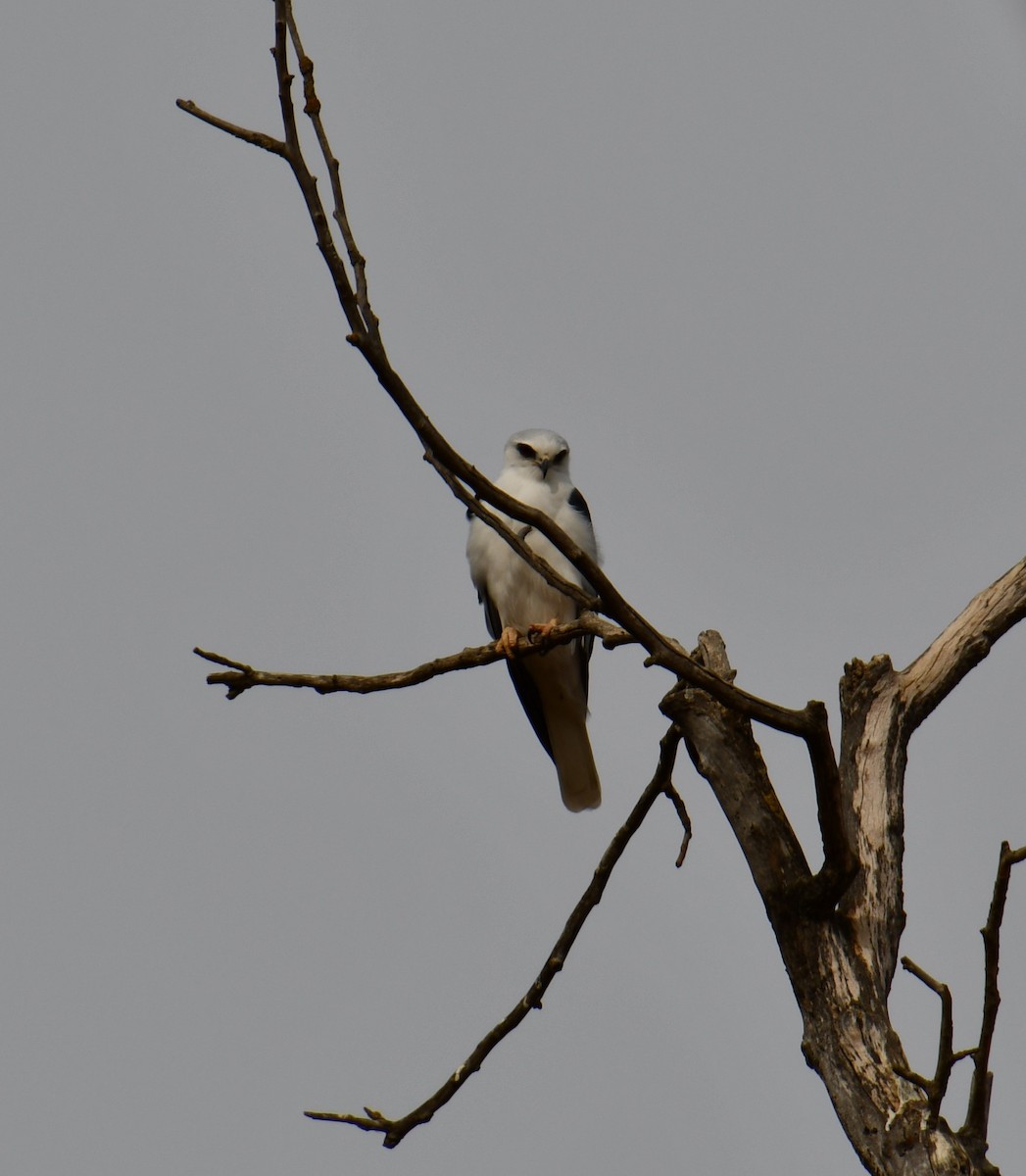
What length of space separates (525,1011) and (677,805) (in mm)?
917

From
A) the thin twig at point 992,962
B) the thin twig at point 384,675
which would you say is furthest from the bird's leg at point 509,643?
the thin twig at point 992,962

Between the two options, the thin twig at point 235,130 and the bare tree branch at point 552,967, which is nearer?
the thin twig at point 235,130

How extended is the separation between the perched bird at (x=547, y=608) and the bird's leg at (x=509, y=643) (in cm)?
130

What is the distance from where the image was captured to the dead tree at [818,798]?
298 centimetres

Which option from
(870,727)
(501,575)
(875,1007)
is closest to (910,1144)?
(875,1007)

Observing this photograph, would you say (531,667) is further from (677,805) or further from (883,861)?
(883,861)

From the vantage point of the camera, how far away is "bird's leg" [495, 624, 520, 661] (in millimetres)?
4961

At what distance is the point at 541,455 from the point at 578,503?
0.35 metres

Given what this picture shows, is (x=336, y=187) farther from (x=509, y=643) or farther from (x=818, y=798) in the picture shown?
(x=509, y=643)

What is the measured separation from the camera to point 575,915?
4578mm

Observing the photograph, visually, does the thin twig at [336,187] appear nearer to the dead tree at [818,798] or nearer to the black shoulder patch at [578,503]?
the dead tree at [818,798]

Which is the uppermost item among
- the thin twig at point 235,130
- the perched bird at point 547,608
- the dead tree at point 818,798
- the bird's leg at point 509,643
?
the perched bird at point 547,608

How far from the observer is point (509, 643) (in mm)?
5738

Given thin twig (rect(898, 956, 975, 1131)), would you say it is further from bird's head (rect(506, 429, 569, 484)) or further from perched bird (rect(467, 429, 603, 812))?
bird's head (rect(506, 429, 569, 484))
